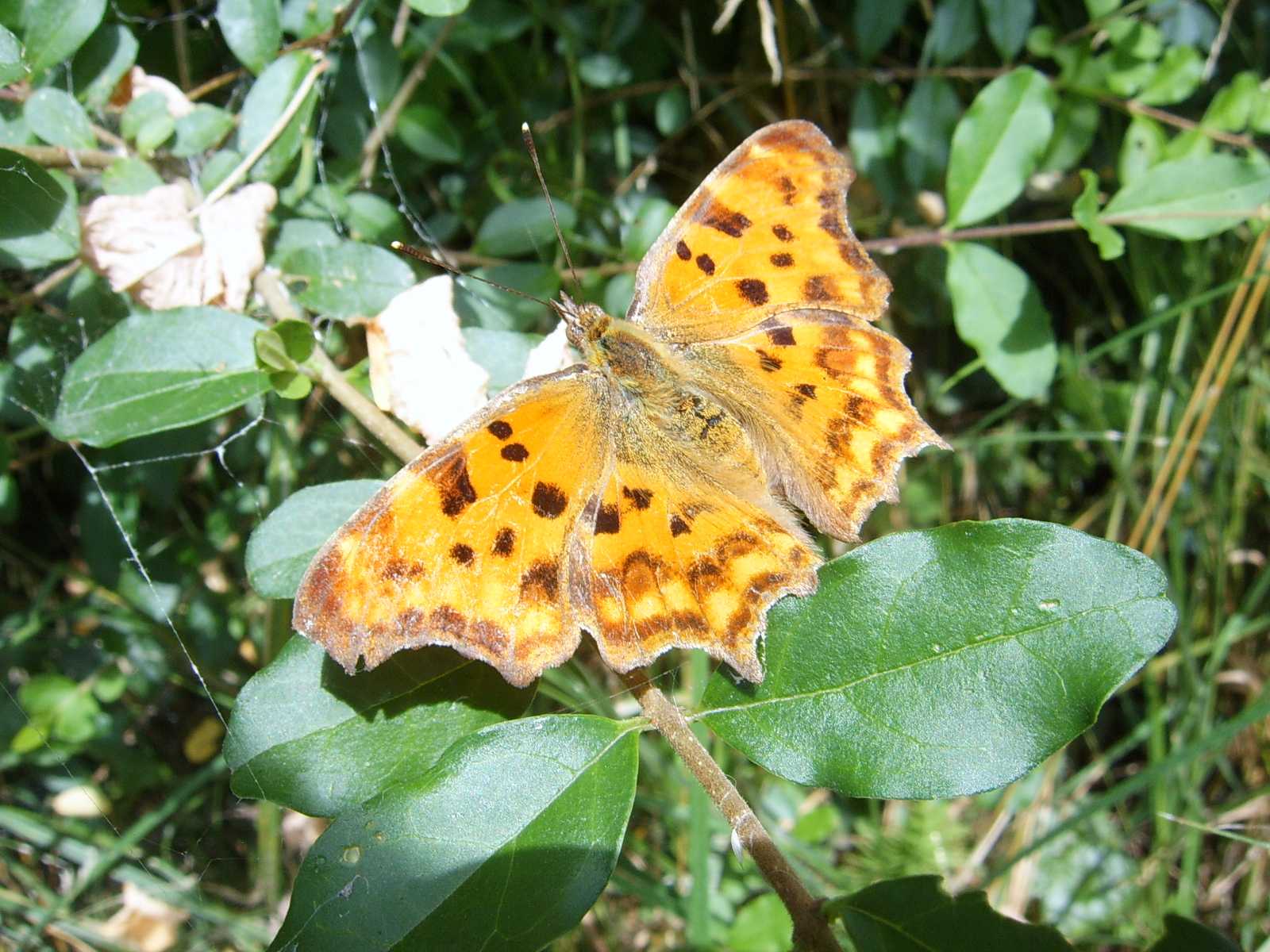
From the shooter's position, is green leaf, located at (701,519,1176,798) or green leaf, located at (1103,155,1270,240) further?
green leaf, located at (1103,155,1270,240)

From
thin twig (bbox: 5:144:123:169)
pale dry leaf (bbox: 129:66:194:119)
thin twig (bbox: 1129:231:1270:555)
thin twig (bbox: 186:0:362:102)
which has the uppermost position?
thin twig (bbox: 186:0:362:102)

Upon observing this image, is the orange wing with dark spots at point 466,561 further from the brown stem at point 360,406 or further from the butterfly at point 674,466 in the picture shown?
the brown stem at point 360,406

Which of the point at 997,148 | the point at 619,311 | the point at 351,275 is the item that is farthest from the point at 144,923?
the point at 997,148

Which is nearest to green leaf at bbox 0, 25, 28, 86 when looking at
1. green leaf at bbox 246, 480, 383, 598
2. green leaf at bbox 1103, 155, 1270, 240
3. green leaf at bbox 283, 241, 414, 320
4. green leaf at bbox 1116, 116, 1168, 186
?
green leaf at bbox 283, 241, 414, 320

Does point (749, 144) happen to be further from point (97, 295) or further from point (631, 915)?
point (631, 915)

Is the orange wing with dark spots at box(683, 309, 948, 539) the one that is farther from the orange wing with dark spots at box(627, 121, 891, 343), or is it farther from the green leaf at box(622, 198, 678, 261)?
the green leaf at box(622, 198, 678, 261)

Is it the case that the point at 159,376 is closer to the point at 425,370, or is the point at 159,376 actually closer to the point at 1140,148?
the point at 425,370
